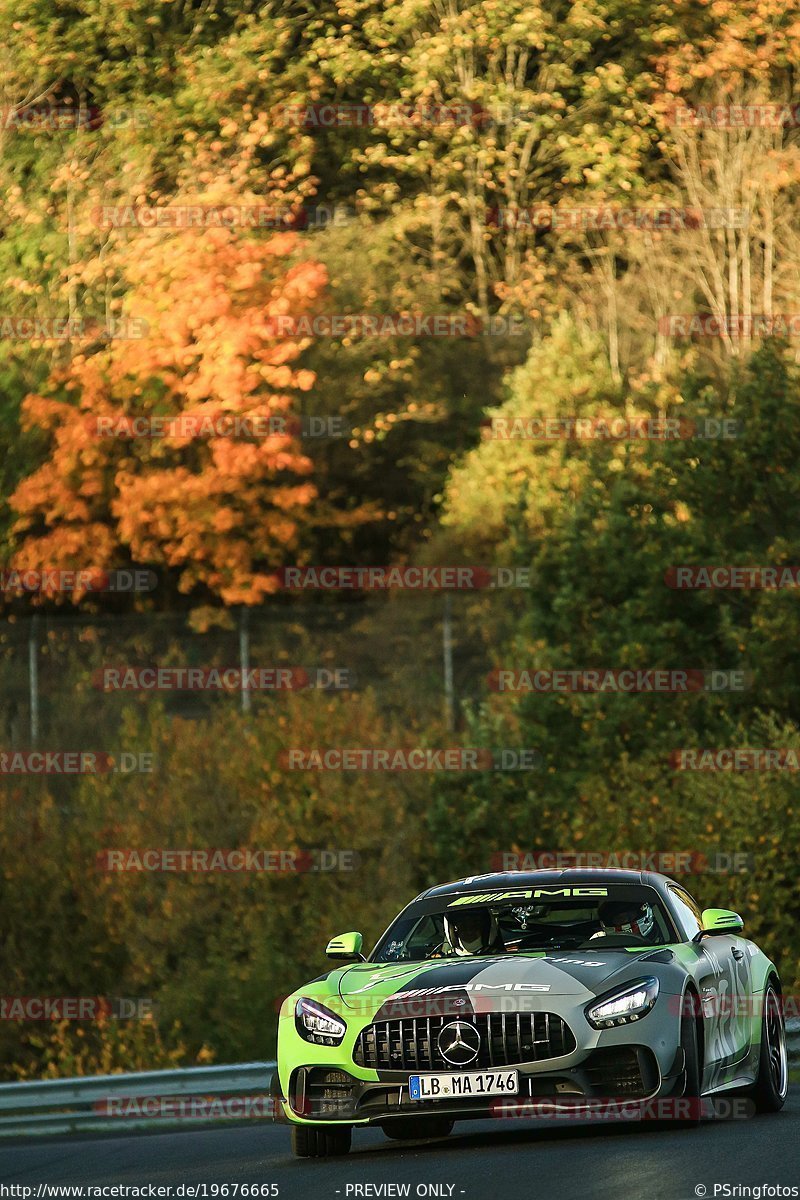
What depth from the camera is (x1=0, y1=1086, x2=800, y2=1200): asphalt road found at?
8.49 meters

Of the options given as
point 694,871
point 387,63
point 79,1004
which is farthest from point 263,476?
point 694,871

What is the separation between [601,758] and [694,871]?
3.71 meters

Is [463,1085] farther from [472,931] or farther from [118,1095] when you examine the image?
[118,1095]

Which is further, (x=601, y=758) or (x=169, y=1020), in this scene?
(x=601, y=758)

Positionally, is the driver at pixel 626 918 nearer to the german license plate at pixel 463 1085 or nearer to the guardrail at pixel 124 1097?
the german license plate at pixel 463 1085

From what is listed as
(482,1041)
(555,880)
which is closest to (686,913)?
(555,880)

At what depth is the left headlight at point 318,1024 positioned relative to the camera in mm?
9820

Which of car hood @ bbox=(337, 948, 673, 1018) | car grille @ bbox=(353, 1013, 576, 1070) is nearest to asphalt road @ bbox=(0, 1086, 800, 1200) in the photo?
car grille @ bbox=(353, 1013, 576, 1070)

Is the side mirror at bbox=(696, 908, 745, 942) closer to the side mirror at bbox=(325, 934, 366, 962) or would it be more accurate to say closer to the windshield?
the windshield

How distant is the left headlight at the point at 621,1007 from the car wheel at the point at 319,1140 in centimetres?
149

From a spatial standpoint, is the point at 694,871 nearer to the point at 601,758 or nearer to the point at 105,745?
the point at 601,758

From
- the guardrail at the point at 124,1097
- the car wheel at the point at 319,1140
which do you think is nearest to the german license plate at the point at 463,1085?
the car wheel at the point at 319,1140

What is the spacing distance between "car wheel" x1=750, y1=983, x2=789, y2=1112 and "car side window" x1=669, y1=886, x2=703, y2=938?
0.57 metres

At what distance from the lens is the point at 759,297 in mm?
36062
